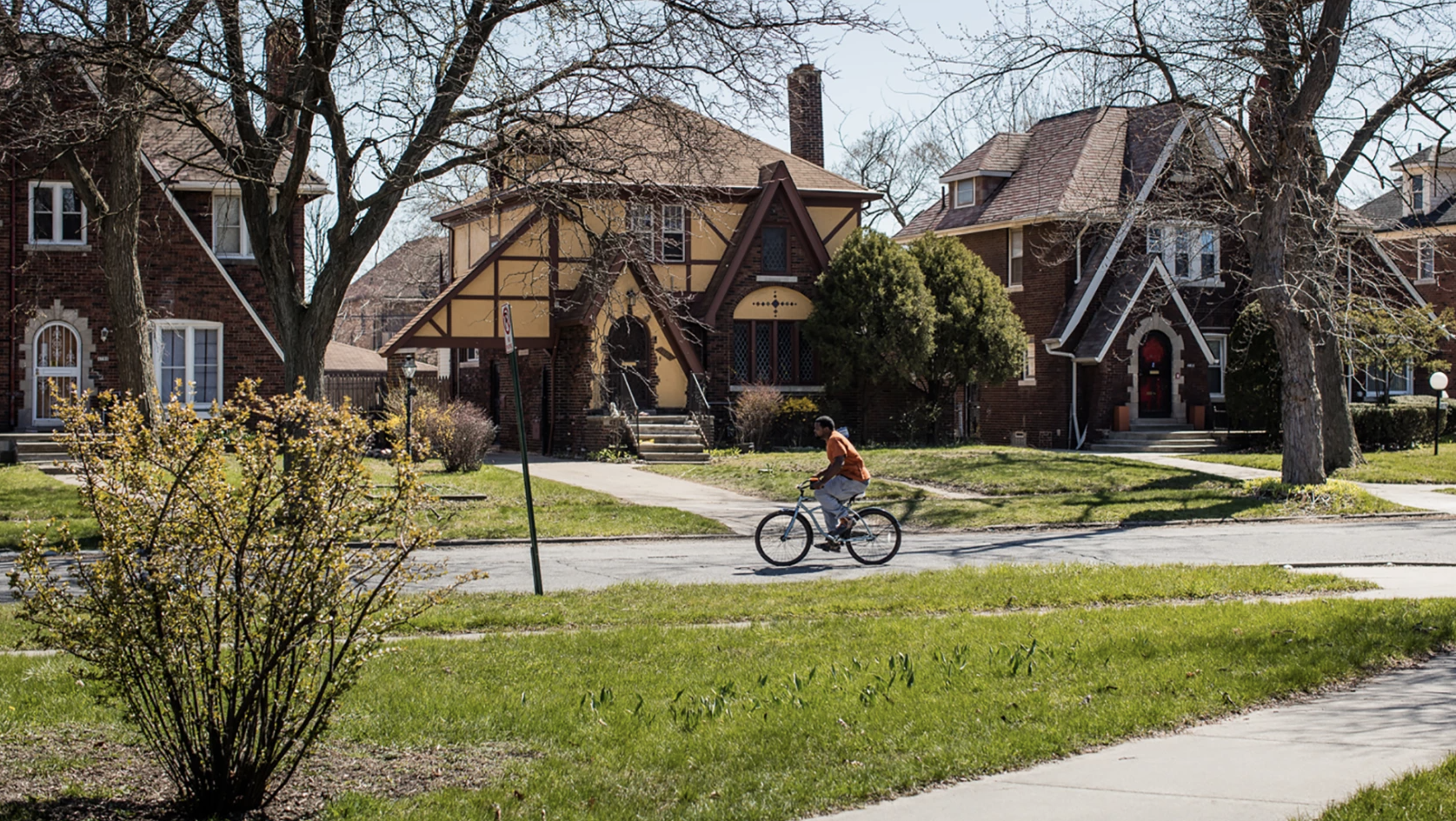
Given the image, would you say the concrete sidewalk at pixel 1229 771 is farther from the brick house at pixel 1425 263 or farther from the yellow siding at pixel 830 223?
the brick house at pixel 1425 263

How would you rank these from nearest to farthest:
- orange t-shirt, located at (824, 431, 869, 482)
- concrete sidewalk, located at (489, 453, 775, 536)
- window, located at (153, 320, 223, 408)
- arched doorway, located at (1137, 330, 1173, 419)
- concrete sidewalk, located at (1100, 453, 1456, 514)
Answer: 1. orange t-shirt, located at (824, 431, 869, 482)
2. concrete sidewalk, located at (489, 453, 775, 536)
3. concrete sidewalk, located at (1100, 453, 1456, 514)
4. window, located at (153, 320, 223, 408)
5. arched doorway, located at (1137, 330, 1173, 419)

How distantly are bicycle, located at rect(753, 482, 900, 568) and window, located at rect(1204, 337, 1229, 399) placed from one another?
25.2 metres

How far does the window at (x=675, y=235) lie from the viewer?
35.6 m

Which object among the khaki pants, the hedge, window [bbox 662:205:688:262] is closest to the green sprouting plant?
the khaki pants

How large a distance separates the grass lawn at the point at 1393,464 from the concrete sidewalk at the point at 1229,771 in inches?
765

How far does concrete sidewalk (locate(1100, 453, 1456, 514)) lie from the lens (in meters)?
22.8

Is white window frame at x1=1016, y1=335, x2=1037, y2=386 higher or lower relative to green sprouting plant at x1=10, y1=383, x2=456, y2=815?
higher

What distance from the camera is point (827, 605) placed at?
11.5 m

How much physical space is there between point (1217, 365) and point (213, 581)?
120ft

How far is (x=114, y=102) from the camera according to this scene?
16.5 metres

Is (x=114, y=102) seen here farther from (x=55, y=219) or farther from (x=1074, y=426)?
(x=1074, y=426)

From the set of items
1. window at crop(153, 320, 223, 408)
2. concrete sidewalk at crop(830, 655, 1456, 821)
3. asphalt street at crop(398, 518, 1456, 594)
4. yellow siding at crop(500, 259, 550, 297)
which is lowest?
concrete sidewalk at crop(830, 655, 1456, 821)

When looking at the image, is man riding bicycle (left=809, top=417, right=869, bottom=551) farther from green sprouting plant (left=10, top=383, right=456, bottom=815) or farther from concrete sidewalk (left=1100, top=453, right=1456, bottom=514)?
concrete sidewalk (left=1100, top=453, right=1456, bottom=514)

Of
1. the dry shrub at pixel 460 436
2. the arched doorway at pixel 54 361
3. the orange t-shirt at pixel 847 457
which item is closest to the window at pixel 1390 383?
the dry shrub at pixel 460 436
